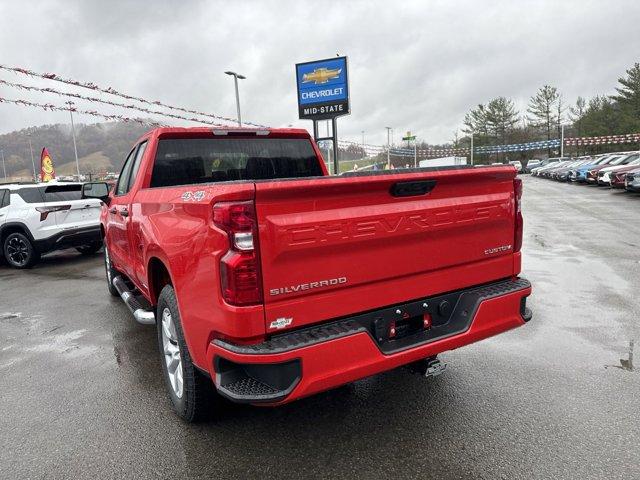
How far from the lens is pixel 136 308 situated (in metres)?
4.01

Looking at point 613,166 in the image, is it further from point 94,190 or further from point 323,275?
point 323,275

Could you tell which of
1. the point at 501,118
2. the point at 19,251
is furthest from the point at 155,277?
the point at 501,118

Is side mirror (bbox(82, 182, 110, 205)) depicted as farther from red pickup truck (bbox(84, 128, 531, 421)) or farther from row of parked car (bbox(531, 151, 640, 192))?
row of parked car (bbox(531, 151, 640, 192))

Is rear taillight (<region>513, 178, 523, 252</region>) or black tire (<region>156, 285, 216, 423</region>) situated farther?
rear taillight (<region>513, 178, 523, 252</region>)

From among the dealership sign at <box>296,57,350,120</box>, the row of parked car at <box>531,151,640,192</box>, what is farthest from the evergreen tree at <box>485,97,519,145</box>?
the dealership sign at <box>296,57,350,120</box>

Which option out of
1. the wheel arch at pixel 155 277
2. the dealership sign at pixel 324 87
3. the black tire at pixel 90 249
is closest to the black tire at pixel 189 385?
the wheel arch at pixel 155 277

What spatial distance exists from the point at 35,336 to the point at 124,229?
1.90 metres

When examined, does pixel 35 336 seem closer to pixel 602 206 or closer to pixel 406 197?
pixel 406 197

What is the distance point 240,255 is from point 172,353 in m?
1.42

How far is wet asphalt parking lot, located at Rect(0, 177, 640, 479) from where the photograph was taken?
260cm

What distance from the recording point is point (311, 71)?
18.0 meters

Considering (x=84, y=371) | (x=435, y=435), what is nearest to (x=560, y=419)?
(x=435, y=435)

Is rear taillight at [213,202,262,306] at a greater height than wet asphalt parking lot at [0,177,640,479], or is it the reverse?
rear taillight at [213,202,262,306]

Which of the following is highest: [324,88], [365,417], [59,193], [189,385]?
[324,88]
